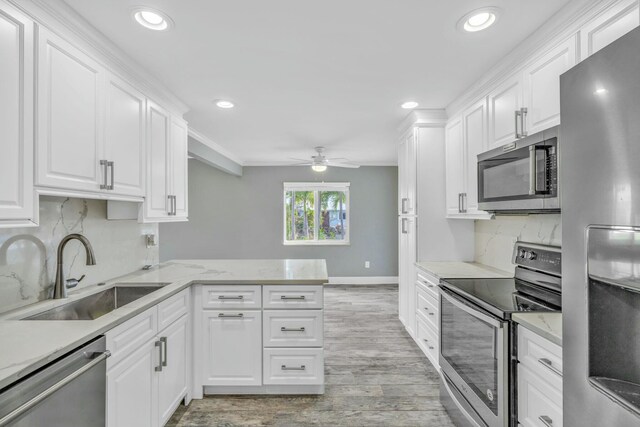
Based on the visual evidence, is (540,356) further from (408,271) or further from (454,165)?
(408,271)

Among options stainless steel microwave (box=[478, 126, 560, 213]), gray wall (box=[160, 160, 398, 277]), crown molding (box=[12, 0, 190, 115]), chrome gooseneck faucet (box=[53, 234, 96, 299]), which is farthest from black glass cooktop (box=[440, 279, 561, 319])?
gray wall (box=[160, 160, 398, 277])

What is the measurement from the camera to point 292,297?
2383 mm

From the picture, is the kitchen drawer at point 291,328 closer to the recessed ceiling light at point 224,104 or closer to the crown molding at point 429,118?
the recessed ceiling light at point 224,104

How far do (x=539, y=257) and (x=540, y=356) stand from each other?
91cm

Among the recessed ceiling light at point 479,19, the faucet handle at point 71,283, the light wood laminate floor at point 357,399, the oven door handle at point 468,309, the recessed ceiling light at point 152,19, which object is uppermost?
the recessed ceiling light at point 479,19

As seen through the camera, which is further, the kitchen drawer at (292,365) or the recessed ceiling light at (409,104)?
the recessed ceiling light at (409,104)

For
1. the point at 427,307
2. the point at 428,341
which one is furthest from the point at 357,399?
the point at 427,307

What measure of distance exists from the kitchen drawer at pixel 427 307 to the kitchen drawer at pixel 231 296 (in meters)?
1.46

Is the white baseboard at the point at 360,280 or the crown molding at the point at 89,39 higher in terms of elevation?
the crown molding at the point at 89,39

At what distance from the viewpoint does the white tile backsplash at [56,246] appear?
63.2 inches

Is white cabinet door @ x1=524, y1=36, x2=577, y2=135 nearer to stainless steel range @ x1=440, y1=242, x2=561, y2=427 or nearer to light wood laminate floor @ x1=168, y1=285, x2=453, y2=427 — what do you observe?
stainless steel range @ x1=440, y1=242, x2=561, y2=427

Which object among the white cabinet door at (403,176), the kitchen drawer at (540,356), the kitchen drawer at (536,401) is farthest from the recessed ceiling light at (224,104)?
the kitchen drawer at (536,401)

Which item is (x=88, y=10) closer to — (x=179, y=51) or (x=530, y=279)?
(x=179, y=51)

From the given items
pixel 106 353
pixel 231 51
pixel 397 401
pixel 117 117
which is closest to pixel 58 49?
pixel 117 117
